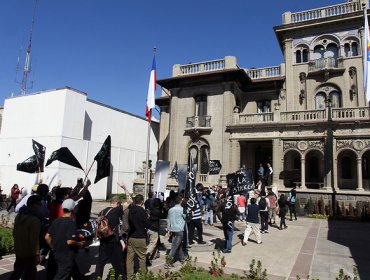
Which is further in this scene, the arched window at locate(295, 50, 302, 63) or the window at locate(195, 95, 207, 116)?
the window at locate(195, 95, 207, 116)

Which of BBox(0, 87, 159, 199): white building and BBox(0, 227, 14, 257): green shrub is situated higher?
BBox(0, 87, 159, 199): white building

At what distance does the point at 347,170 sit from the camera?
2489 cm

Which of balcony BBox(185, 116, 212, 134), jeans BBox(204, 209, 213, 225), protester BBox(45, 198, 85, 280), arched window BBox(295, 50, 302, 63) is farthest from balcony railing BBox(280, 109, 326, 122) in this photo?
protester BBox(45, 198, 85, 280)

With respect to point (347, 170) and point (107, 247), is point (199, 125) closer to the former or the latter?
point (347, 170)

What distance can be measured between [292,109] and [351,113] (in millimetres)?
5012

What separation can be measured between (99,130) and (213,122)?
1136 cm

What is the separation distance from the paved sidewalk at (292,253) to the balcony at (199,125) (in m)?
12.6

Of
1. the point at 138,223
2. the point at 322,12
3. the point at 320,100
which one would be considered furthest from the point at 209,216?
the point at 322,12

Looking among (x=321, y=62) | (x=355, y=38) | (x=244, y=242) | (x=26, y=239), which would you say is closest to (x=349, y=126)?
(x=321, y=62)

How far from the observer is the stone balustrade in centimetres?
2484

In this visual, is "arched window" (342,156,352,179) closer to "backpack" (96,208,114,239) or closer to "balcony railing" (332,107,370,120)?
"balcony railing" (332,107,370,120)

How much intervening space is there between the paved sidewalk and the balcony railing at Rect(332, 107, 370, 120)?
9215 millimetres

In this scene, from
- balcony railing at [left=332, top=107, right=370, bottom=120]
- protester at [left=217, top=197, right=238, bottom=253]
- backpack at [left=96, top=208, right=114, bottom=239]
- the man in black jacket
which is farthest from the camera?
balcony railing at [left=332, top=107, right=370, bottom=120]

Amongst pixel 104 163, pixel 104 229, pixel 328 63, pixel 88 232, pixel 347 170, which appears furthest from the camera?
pixel 328 63
